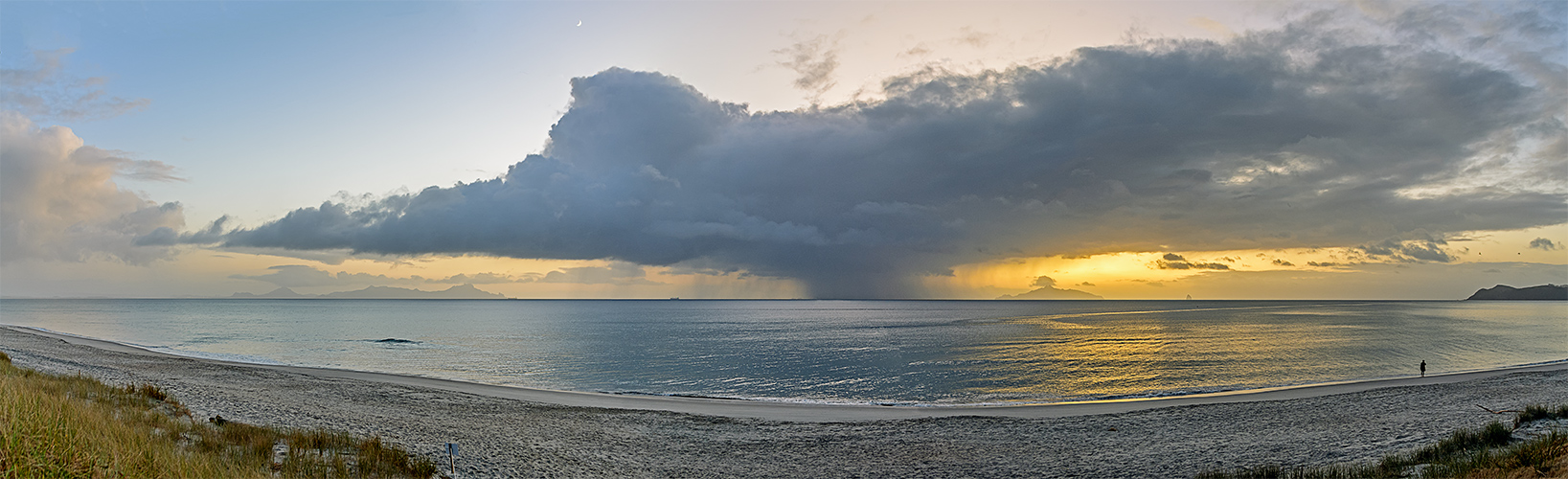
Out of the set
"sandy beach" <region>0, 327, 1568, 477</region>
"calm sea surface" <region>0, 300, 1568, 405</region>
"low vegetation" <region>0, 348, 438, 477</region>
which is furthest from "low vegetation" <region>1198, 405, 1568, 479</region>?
"calm sea surface" <region>0, 300, 1568, 405</region>

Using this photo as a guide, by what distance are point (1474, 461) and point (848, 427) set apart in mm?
15165

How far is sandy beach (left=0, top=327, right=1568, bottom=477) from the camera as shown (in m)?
16.7

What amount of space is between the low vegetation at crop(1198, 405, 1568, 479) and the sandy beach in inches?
65.9

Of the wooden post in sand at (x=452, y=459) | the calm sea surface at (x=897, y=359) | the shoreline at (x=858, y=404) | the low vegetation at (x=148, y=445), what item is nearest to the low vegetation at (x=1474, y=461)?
the shoreline at (x=858, y=404)

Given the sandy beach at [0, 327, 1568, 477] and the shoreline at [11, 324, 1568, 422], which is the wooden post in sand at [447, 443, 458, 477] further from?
the shoreline at [11, 324, 1568, 422]

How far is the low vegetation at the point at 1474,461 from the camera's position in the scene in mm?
9352

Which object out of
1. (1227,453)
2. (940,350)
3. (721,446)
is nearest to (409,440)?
(721,446)

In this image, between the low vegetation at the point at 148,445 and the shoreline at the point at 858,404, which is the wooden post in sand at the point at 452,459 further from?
the shoreline at the point at 858,404

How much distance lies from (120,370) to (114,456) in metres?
37.7

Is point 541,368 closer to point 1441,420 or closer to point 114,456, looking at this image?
point 114,456

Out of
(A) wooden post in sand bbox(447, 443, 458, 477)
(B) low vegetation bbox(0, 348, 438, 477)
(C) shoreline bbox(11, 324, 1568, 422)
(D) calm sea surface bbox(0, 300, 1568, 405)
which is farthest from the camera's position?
(D) calm sea surface bbox(0, 300, 1568, 405)

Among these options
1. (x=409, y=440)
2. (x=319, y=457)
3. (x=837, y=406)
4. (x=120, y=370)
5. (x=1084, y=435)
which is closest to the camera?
(x=319, y=457)

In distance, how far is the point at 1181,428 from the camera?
22.5m

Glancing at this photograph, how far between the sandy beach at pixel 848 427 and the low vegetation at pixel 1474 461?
1.67 meters
